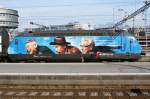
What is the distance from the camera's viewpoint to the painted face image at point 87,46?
38781 mm

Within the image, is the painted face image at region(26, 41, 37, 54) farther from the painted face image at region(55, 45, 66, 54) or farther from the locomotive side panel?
the painted face image at region(55, 45, 66, 54)

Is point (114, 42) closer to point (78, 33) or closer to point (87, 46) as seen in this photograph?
point (87, 46)

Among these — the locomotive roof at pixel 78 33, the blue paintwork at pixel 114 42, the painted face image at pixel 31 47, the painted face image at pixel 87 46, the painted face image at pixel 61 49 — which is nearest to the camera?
the blue paintwork at pixel 114 42

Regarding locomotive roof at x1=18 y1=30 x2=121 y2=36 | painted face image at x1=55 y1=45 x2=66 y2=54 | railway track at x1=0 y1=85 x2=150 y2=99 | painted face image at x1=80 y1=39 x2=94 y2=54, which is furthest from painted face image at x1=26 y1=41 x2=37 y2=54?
railway track at x1=0 y1=85 x2=150 y2=99

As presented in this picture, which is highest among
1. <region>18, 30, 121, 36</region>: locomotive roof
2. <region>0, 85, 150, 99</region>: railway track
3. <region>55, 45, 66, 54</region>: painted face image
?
<region>18, 30, 121, 36</region>: locomotive roof

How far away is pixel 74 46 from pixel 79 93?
22707 millimetres

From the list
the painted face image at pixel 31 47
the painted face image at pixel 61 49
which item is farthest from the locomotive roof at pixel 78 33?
the painted face image at pixel 61 49

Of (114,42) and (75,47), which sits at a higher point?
(114,42)

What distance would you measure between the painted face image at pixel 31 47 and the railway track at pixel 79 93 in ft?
68.9

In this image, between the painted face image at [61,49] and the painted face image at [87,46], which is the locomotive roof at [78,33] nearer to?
the painted face image at [87,46]

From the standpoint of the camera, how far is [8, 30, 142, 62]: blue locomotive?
38469mm

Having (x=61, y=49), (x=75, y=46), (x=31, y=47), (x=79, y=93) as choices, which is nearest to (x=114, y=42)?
(x=75, y=46)

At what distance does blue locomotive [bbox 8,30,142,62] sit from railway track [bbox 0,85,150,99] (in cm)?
1995

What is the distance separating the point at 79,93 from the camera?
16.4m
